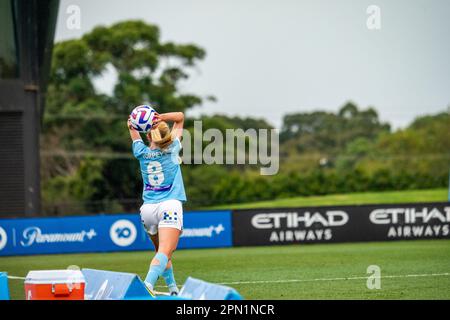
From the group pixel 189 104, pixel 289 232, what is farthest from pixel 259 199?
pixel 289 232

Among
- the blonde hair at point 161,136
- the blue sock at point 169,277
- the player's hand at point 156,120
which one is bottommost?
the blue sock at point 169,277

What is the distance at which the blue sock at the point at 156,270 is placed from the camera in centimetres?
1062

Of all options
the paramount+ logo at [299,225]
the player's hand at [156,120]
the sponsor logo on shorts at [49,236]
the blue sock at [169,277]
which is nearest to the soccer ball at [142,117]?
the player's hand at [156,120]

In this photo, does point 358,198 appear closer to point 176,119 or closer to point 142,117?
point 176,119

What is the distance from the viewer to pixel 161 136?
36.5ft

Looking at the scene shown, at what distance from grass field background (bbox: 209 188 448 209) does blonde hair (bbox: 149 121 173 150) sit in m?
33.2

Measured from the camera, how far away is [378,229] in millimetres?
24391

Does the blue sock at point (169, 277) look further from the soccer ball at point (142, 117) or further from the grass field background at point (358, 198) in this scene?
the grass field background at point (358, 198)

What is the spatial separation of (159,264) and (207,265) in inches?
279

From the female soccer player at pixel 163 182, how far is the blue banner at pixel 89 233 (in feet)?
40.9

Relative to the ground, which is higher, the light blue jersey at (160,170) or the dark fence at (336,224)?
the light blue jersey at (160,170)

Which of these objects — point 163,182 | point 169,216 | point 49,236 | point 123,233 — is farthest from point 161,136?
point 49,236

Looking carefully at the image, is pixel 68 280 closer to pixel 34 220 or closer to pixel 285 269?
pixel 285 269

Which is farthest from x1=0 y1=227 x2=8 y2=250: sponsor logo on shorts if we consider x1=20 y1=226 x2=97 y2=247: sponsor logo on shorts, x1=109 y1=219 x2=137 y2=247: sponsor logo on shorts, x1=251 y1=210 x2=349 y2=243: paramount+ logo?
x1=251 y1=210 x2=349 y2=243: paramount+ logo
